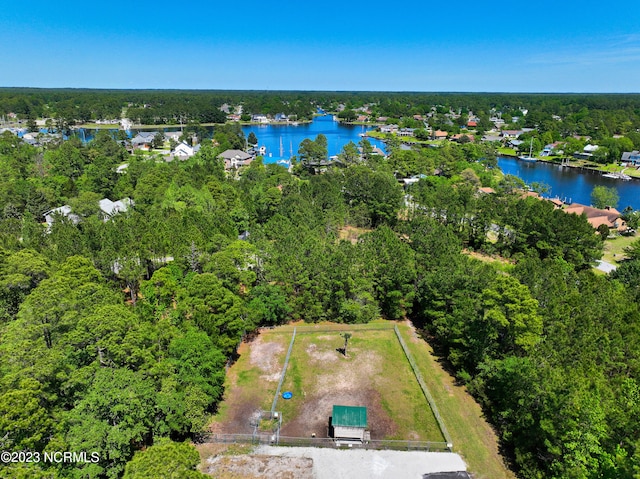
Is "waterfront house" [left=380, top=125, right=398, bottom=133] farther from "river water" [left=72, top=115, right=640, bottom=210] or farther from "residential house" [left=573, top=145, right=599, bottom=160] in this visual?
"residential house" [left=573, top=145, right=599, bottom=160]

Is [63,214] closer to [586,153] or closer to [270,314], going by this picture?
[270,314]

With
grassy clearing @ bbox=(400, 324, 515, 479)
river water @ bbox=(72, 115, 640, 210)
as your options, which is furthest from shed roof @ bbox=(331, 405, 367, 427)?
river water @ bbox=(72, 115, 640, 210)

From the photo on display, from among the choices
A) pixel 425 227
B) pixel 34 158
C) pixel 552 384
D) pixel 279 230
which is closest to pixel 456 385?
pixel 552 384

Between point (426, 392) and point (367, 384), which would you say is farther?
point (367, 384)

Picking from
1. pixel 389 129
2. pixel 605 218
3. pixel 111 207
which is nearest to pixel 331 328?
pixel 111 207

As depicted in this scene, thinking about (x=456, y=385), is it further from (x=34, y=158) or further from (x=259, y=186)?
(x=34, y=158)

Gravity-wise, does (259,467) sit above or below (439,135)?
below

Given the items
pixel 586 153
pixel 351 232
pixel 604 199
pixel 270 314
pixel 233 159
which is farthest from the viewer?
pixel 586 153
